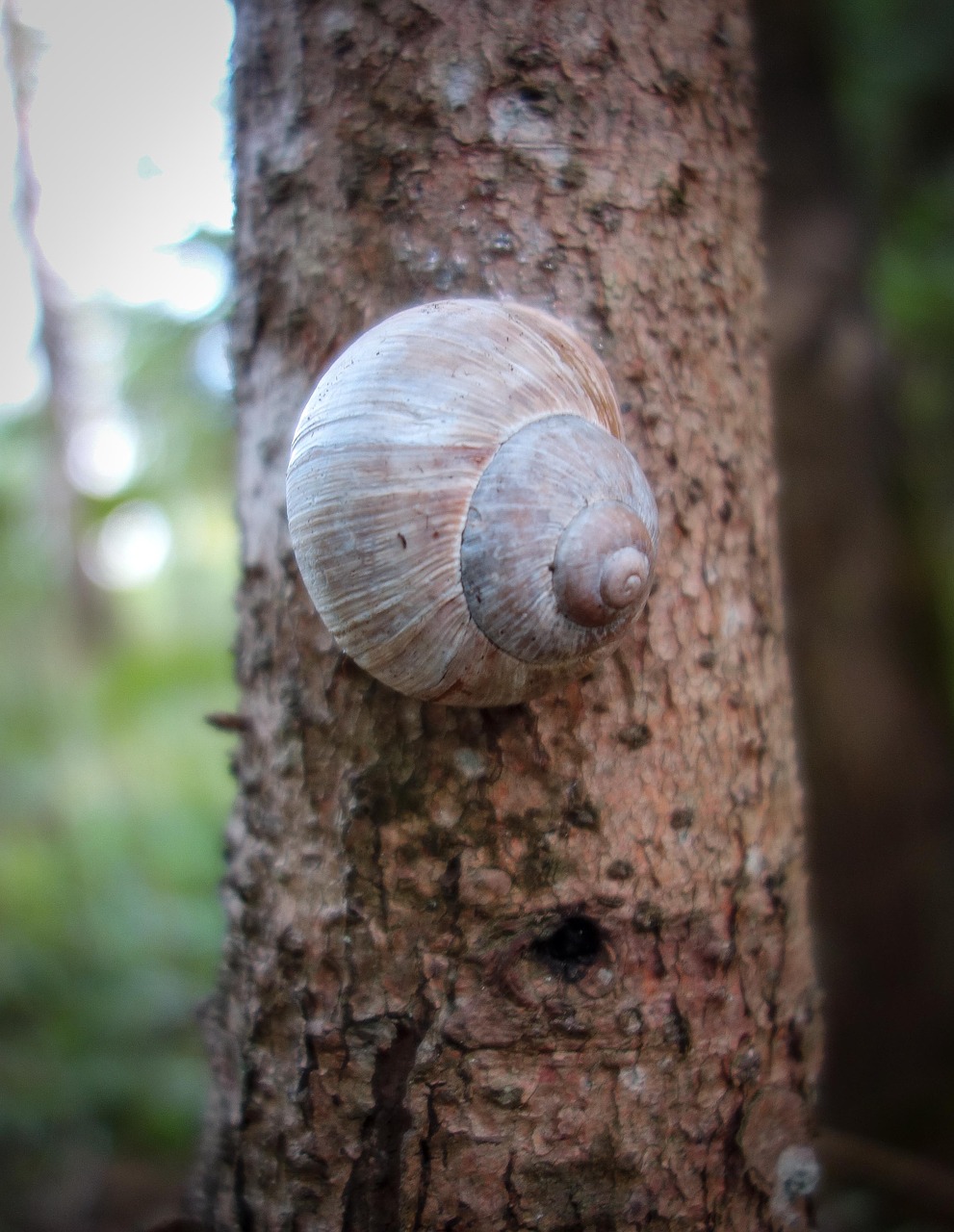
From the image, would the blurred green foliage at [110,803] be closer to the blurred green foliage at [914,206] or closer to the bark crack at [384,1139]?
the bark crack at [384,1139]

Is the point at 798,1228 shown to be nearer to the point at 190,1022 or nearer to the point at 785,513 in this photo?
the point at 785,513

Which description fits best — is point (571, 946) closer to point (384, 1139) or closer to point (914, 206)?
point (384, 1139)

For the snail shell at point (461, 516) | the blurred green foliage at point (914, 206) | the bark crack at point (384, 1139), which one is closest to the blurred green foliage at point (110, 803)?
the snail shell at point (461, 516)

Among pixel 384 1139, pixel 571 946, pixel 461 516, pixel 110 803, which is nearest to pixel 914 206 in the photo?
pixel 461 516

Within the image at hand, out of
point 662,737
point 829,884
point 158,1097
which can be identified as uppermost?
point 662,737

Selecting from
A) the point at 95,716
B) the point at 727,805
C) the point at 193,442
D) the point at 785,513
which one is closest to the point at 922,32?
the point at 785,513

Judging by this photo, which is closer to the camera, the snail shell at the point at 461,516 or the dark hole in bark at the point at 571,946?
the snail shell at the point at 461,516
